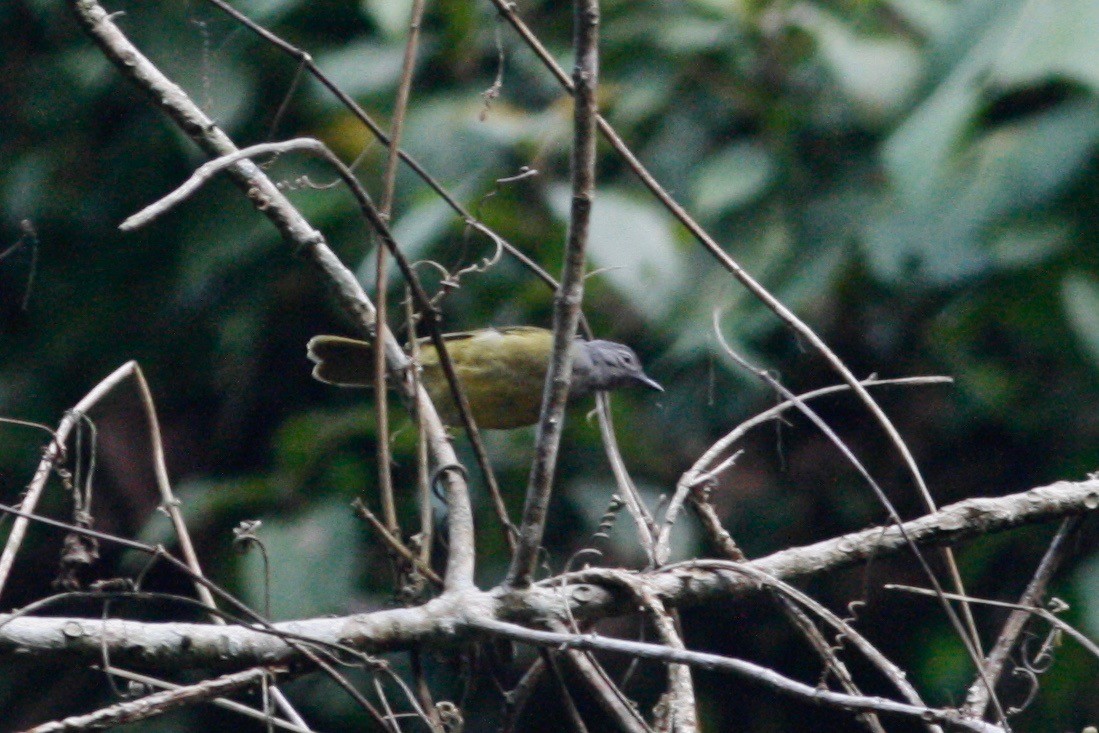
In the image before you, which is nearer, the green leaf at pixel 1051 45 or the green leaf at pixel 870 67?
the green leaf at pixel 1051 45

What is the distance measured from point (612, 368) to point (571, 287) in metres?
1.99

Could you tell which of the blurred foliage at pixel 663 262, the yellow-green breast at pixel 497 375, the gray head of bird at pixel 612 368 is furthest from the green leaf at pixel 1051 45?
the yellow-green breast at pixel 497 375

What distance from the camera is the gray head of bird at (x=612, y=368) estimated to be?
3453 mm

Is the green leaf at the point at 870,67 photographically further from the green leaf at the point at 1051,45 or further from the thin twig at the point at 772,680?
the thin twig at the point at 772,680

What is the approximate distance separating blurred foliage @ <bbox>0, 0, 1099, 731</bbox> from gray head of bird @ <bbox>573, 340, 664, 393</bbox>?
58mm

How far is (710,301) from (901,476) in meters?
0.87

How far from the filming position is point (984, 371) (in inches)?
150

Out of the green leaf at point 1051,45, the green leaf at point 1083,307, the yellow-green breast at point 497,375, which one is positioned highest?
the green leaf at point 1051,45

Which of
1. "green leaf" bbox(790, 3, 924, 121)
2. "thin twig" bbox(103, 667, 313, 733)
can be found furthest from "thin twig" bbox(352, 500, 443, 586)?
"green leaf" bbox(790, 3, 924, 121)

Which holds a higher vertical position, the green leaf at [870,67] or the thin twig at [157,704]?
the green leaf at [870,67]

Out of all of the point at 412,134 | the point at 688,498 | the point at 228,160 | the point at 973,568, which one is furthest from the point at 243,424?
the point at 228,160

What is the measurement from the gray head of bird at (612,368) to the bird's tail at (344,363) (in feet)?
1.72

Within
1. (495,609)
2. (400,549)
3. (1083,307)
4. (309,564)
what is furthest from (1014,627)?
(309,564)

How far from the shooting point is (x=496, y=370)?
397 centimetres
